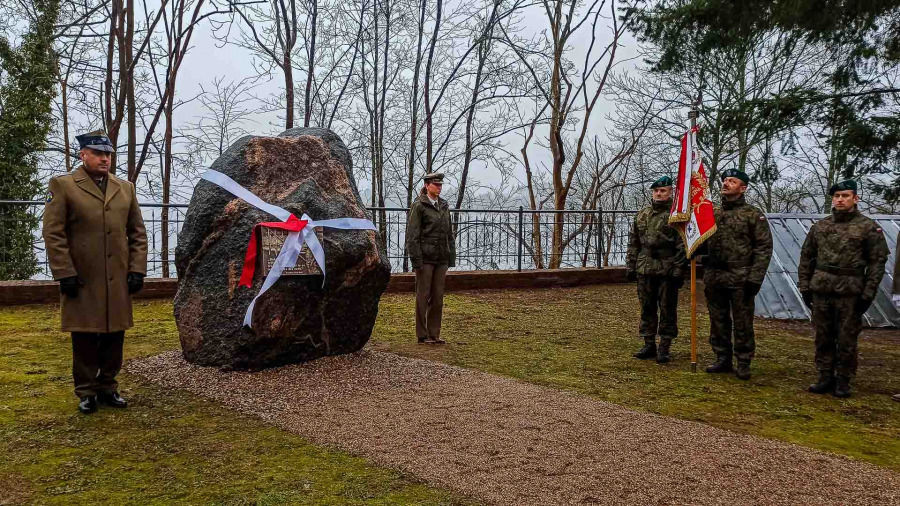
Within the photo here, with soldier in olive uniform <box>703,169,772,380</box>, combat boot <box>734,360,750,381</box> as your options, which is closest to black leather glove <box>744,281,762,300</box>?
soldier in olive uniform <box>703,169,772,380</box>

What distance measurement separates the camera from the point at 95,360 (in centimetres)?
504

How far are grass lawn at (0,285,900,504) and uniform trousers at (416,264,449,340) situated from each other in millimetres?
259

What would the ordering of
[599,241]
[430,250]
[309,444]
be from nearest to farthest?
1. [309,444]
2. [430,250]
3. [599,241]

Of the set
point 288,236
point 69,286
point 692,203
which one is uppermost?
point 692,203

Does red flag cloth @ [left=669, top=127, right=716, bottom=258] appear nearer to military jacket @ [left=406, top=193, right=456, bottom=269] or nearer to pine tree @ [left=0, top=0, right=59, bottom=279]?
military jacket @ [left=406, top=193, right=456, bottom=269]

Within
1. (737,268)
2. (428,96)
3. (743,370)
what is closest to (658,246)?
(737,268)

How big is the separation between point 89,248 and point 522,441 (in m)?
3.21

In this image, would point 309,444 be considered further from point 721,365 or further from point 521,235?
point 521,235

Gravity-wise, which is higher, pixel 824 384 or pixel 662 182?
pixel 662 182

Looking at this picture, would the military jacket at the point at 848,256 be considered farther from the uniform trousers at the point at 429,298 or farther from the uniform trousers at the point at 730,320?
the uniform trousers at the point at 429,298

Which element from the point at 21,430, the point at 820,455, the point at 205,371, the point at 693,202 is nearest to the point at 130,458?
the point at 21,430

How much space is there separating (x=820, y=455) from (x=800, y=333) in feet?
18.9

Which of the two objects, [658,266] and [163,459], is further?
[658,266]

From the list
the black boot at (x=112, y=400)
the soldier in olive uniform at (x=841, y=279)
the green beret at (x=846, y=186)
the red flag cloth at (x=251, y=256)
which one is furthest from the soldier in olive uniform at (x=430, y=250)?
the green beret at (x=846, y=186)
